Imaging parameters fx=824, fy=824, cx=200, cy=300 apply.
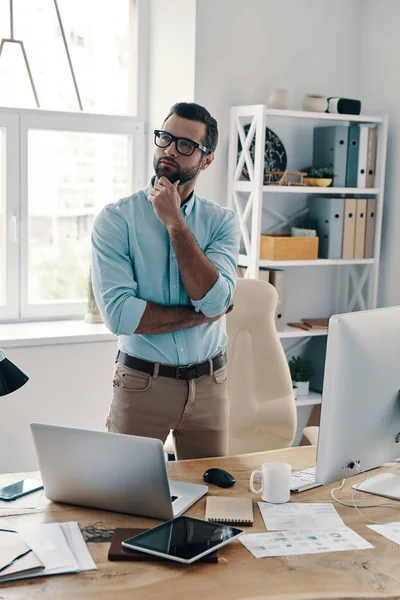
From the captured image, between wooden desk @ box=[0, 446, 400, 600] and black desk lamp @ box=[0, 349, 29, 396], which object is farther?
black desk lamp @ box=[0, 349, 29, 396]

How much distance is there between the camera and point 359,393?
70.8 inches

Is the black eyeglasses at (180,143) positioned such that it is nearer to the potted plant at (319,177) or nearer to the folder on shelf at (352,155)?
the potted plant at (319,177)

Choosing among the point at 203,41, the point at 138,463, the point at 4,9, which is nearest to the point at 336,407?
the point at 138,463

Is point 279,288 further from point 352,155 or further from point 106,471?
point 106,471

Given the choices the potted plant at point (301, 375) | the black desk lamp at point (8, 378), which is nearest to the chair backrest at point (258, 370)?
the potted plant at point (301, 375)

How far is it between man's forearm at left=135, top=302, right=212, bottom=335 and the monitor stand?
657mm

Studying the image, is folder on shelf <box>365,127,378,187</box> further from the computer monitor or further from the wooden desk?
the wooden desk

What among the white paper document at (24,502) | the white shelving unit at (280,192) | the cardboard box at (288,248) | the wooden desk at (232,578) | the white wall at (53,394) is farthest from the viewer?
the cardboard box at (288,248)

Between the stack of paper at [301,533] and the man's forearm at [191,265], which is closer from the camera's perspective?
the stack of paper at [301,533]

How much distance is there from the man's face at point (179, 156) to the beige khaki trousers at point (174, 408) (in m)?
0.58

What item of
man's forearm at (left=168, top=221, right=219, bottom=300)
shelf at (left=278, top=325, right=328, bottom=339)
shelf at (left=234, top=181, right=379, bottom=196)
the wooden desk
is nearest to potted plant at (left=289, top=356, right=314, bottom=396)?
shelf at (left=278, top=325, right=328, bottom=339)

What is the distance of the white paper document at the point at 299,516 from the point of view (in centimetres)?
175

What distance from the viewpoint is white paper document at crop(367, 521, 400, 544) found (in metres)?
1.71

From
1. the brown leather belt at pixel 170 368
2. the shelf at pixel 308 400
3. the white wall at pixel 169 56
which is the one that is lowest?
the shelf at pixel 308 400
